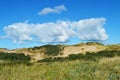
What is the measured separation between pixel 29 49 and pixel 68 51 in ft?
22.5

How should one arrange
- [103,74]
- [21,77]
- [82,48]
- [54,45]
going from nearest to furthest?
[21,77] < [103,74] < [82,48] < [54,45]

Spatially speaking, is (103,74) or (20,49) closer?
(103,74)

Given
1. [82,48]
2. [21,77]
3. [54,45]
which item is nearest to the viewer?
[21,77]

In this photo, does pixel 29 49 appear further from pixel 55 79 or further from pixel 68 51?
pixel 55 79

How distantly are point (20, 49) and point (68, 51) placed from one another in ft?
27.1

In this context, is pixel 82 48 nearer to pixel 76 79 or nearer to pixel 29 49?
pixel 29 49

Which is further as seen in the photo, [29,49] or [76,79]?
[29,49]

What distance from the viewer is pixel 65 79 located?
13.4 meters

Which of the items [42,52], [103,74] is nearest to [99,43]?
[42,52]

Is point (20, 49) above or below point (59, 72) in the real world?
above

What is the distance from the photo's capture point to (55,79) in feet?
44.0

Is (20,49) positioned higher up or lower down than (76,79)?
higher up

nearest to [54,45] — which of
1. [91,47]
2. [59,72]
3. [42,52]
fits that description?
[42,52]

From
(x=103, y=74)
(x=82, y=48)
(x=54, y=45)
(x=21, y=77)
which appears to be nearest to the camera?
(x=21, y=77)
